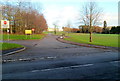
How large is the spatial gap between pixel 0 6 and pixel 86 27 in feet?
87.1

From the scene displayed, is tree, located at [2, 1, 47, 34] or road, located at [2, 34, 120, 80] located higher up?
tree, located at [2, 1, 47, 34]

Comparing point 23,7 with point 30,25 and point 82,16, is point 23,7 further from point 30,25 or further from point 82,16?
point 82,16

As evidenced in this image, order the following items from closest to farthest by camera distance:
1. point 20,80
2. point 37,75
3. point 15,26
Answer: point 20,80 → point 37,75 → point 15,26

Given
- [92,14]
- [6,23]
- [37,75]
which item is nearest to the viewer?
[37,75]

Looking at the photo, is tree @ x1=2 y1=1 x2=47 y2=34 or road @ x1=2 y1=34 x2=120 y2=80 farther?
tree @ x1=2 y1=1 x2=47 y2=34

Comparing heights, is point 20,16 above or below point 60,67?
above

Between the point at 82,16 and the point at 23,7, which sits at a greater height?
the point at 23,7

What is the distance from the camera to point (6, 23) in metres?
15.0

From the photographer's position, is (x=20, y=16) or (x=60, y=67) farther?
(x=20, y=16)

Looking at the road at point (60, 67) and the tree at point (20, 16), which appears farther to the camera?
the tree at point (20, 16)

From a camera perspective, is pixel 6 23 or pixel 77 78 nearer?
pixel 77 78

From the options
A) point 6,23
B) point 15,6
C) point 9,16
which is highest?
point 15,6

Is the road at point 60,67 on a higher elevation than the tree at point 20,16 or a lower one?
lower

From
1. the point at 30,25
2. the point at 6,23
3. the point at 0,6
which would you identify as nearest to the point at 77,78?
the point at 6,23
